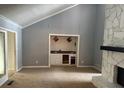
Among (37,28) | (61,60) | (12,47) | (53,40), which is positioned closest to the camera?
(12,47)

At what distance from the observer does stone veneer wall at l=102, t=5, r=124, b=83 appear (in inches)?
151

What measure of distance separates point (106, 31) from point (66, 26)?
3.08 m

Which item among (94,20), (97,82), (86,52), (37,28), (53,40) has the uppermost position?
(94,20)

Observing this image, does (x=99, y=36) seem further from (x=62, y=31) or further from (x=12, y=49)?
(x=12, y=49)

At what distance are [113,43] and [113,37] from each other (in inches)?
7.4

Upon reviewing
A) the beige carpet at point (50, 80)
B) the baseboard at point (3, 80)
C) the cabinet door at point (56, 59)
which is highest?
the cabinet door at point (56, 59)

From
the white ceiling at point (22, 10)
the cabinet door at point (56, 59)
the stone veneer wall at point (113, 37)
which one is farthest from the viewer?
the cabinet door at point (56, 59)

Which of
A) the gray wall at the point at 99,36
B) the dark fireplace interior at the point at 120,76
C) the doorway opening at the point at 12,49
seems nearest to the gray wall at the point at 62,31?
the gray wall at the point at 99,36

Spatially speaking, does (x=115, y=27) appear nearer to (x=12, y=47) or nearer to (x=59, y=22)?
(x=59, y=22)

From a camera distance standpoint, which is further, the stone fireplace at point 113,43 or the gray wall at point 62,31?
the gray wall at point 62,31

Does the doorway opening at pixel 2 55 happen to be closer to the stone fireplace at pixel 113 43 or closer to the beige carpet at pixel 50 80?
the beige carpet at pixel 50 80

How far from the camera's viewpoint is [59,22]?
24.2 ft

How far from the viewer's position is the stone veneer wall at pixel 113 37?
3826 millimetres
